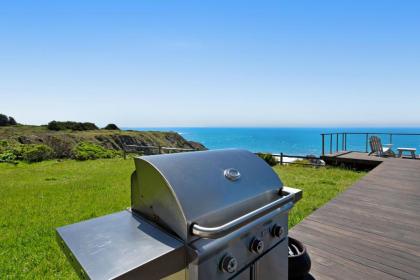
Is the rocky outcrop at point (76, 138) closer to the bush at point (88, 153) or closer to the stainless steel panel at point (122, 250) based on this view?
the bush at point (88, 153)

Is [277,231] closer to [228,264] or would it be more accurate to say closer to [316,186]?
[228,264]

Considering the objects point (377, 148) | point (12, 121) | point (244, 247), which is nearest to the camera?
point (244, 247)

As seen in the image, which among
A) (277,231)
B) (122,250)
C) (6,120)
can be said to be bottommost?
(277,231)

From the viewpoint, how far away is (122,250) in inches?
35.1

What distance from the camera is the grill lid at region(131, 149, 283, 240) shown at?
0.97 metres

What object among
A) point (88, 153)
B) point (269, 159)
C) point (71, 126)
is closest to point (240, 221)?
point (269, 159)

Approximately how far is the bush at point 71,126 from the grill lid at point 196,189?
33.7 m

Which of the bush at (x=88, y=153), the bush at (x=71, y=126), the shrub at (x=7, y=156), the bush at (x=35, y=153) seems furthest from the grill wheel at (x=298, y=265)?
the bush at (x=71, y=126)

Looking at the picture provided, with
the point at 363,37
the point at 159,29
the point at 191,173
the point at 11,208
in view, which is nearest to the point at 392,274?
the point at 191,173

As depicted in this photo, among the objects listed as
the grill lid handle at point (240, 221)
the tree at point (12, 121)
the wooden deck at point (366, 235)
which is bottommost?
the wooden deck at point (366, 235)

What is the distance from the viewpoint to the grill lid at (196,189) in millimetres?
966

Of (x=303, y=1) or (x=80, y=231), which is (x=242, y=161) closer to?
(x=80, y=231)

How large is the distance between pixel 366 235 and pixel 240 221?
8.26 ft

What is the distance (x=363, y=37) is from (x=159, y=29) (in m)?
7.18
